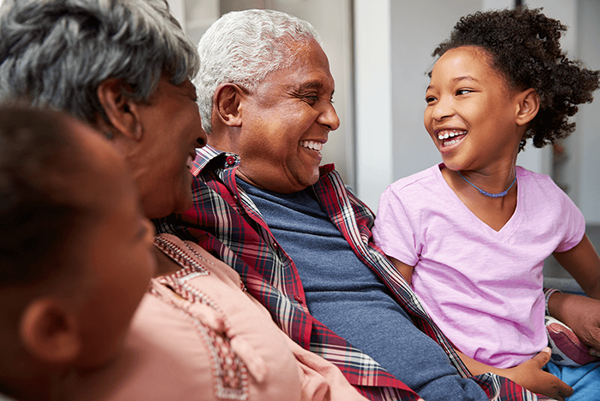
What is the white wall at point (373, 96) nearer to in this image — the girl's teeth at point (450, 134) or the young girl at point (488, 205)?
the young girl at point (488, 205)

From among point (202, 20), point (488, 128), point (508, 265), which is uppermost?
point (202, 20)

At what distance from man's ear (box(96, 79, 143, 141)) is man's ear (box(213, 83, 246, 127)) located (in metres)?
0.69

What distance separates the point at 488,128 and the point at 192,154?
100 cm

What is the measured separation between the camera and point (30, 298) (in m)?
0.42

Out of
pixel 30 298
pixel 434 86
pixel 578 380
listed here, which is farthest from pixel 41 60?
pixel 578 380

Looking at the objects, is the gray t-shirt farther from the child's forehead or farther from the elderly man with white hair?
the child's forehead

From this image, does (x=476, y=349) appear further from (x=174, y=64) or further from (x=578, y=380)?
(x=174, y=64)

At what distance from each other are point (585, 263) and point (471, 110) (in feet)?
2.43

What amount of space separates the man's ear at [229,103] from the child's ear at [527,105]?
36.7 inches

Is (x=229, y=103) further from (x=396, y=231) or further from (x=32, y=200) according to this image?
(x=32, y=200)

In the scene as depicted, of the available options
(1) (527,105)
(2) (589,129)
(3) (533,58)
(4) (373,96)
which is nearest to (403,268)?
(1) (527,105)

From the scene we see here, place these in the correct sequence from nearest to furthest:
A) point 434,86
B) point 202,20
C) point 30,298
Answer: point 30,298
point 434,86
point 202,20

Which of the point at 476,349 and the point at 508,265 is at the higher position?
the point at 508,265

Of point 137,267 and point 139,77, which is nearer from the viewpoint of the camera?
point 137,267
